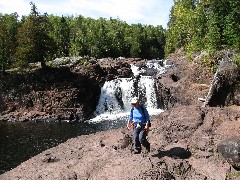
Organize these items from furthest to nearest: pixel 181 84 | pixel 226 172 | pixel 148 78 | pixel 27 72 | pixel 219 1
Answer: pixel 27 72 → pixel 148 78 → pixel 181 84 → pixel 219 1 → pixel 226 172

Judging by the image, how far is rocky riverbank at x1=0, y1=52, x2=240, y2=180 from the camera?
1389 cm

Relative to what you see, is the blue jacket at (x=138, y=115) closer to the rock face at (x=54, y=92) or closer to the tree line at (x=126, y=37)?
the tree line at (x=126, y=37)

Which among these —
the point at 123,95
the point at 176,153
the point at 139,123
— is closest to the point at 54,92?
the point at 123,95

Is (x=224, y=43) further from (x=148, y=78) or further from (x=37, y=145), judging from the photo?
(x=148, y=78)

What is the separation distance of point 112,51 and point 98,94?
5314cm

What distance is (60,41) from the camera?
10944 cm

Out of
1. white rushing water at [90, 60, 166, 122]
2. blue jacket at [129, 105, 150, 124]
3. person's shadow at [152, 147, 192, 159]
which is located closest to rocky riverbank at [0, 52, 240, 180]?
person's shadow at [152, 147, 192, 159]

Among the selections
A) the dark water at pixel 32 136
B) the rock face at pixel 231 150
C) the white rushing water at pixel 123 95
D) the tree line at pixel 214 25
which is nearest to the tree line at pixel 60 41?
the white rushing water at pixel 123 95

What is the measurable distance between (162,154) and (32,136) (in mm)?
25685

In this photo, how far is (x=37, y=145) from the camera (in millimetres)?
33562

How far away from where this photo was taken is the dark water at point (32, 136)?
29364mm

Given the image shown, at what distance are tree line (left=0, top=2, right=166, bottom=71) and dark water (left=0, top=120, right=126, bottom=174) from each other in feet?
46.0

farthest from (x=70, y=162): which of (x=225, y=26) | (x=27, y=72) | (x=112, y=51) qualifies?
(x=112, y=51)

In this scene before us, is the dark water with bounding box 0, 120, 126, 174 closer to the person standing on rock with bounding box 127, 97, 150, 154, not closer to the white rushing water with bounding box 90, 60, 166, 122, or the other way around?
the white rushing water with bounding box 90, 60, 166, 122
